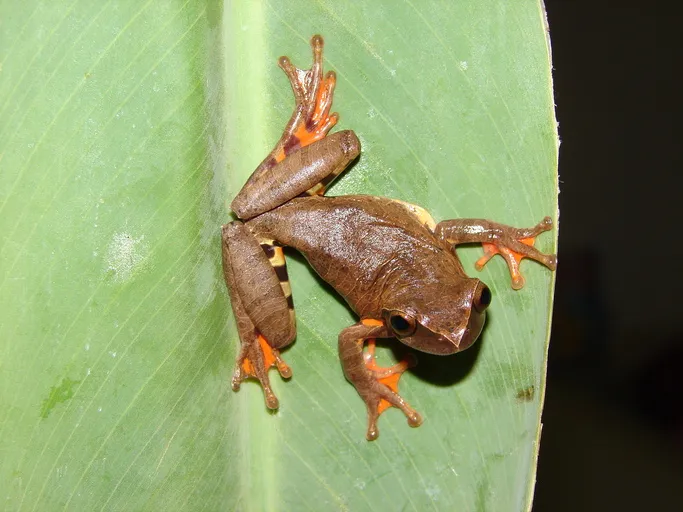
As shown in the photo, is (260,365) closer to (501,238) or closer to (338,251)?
(338,251)

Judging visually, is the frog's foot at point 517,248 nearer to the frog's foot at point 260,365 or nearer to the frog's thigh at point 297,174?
the frog's thigh at point 297,174

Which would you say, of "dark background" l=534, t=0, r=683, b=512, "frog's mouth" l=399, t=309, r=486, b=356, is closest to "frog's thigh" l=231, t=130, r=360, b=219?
"frog's mouth" l=399, t=309, r=486, b=356

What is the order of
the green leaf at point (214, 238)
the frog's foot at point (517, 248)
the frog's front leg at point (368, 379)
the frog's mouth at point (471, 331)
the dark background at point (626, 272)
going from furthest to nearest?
the dark background at point (626, 272)
the frog's front leg at point (368, 379)
the frog's foot at point (517, 248)
the frog's mouth at point (471, 331)
the green leaf at point (214, 238)

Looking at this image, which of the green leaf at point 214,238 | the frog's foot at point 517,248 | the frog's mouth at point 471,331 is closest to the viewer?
the green leaf at point 214,238

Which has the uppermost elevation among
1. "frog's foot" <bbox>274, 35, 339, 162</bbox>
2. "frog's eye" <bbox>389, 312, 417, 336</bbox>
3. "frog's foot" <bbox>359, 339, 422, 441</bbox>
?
"frog's foot" <bbox>274, 35, 339, 162</bbox>

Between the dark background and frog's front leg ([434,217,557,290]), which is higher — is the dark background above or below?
below

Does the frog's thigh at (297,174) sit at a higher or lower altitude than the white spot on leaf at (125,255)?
lower

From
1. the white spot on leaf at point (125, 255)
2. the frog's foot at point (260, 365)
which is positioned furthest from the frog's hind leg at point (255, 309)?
the white spot on leaf at point (125, 255)

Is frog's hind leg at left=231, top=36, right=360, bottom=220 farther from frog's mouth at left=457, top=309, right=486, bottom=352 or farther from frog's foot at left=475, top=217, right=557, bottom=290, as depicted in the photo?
frog's mouth at left=457, top=309, right=486, bottom=352
